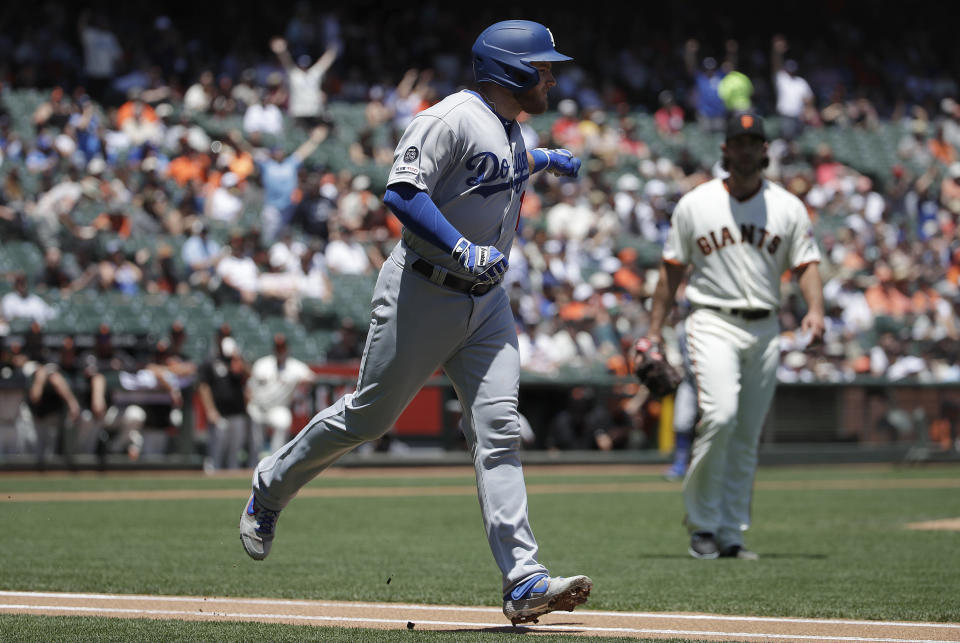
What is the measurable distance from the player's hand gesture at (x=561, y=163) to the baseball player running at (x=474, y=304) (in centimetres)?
42

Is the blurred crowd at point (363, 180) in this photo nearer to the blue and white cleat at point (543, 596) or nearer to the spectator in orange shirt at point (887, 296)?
the spectator in orange shirt at point (887, 296)

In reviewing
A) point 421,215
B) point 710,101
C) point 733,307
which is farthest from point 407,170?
point 710,101

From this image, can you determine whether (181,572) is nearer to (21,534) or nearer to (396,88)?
(21,534)

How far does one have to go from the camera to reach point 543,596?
4.79 meters

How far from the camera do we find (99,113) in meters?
21.9

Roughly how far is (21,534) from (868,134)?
23.4m

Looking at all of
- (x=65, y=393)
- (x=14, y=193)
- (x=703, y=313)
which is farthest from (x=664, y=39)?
(x=703, y=313)

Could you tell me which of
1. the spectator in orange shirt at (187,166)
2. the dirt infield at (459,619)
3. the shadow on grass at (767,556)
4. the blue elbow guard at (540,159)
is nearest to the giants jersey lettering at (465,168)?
the blue elbow guard at (540,159)

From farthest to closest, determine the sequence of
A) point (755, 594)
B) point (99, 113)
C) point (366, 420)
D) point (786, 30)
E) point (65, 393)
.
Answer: point (786, 30) < point (99, 113) < point (65, 393) < point (755, 594) < point (366, 420)

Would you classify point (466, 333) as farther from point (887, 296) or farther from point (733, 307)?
point (887, 296)

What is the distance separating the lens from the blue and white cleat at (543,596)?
187 inches

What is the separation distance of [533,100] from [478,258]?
76 centimetres

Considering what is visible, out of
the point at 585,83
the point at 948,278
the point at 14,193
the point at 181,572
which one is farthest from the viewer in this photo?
the point at 585,83

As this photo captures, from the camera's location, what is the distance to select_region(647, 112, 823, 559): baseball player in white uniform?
7711 millimetres
